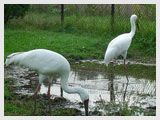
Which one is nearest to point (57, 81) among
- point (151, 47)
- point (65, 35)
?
point (151, 47)

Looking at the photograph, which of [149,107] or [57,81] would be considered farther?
[57,81]

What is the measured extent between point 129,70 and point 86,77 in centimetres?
145

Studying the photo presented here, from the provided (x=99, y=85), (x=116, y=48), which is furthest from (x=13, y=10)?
(x=99, y=85)

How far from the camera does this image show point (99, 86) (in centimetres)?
823

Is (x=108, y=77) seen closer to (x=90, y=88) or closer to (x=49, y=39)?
(x=90, y=88)

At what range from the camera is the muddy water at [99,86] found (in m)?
7.07

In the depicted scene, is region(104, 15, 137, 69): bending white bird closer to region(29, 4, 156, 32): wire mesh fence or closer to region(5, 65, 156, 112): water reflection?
region(5, 65, 156, 112): water reflection

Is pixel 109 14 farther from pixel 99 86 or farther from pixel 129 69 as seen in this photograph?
pixel 99 86

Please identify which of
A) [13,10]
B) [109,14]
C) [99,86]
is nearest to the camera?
[99,86]

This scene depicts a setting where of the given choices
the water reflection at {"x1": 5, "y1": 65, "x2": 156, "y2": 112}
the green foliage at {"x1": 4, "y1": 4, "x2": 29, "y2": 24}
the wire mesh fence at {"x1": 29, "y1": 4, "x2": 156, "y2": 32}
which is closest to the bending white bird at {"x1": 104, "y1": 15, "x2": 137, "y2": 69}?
the water reflection at {"x1": 5, "y1": 65, "x2": 156, "y2": 112}

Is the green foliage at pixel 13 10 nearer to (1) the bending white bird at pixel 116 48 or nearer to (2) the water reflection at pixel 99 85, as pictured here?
(2) the water reflection at pixel 99 85

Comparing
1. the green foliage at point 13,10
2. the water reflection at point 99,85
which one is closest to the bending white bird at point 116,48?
the water reflection at point 99,85

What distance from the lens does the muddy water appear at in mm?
7066

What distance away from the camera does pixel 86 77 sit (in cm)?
901
